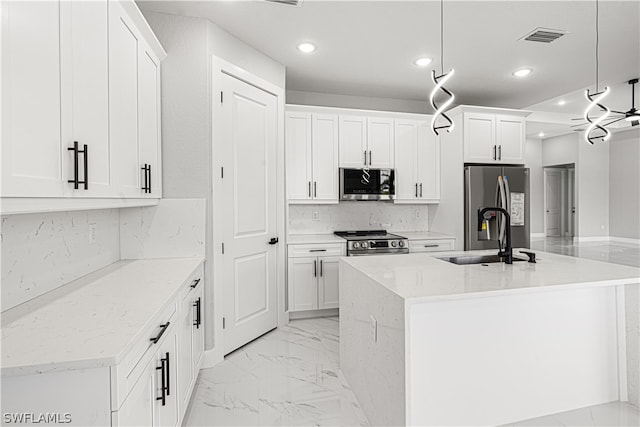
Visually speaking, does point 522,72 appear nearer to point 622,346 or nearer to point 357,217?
point 357,217

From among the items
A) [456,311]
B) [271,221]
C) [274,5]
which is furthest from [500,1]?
[271,221]

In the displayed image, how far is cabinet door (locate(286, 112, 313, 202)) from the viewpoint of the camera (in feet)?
13.5

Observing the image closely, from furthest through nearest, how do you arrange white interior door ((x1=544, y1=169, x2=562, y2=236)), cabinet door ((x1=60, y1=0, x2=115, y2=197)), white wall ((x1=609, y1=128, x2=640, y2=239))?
1. white interior door ((x1=544, y1=169, x2=562, y2=236))
2. white wall ((x1=609, y1=128, x2=640, y2=239))
3. cabinet door ((x1=60, y1=0, x2=115, y2=197))

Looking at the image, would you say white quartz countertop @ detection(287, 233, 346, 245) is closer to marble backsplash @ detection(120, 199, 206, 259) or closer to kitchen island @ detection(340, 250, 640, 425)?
marble backsplash @ detection(120, 199, 206, 259)

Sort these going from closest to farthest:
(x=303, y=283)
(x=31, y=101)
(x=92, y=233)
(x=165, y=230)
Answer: (x=31, y=101) → (x=92, y=233) → (x=165, y=230) → (x=303, y=283)

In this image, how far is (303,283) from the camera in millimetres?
3945

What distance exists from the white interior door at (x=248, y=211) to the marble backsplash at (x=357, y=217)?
1.03m

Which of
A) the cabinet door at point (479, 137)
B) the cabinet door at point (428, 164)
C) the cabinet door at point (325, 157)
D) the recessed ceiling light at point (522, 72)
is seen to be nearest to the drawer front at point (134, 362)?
the cabinet door at point (325, 157)

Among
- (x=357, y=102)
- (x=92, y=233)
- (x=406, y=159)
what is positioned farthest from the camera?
(x=357, y=102)

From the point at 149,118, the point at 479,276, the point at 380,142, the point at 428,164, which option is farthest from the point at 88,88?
the point at 428,164

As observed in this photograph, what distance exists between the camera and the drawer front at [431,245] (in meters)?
4.25

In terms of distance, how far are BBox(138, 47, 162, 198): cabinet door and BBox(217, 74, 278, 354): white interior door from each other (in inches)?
20.5

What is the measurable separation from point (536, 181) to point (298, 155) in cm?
880

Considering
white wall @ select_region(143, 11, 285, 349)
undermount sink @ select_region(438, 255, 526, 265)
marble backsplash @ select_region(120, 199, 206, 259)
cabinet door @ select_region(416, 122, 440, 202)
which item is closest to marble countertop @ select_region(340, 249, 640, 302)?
undermount sink @ select_region(438, 255, 526, 265)
